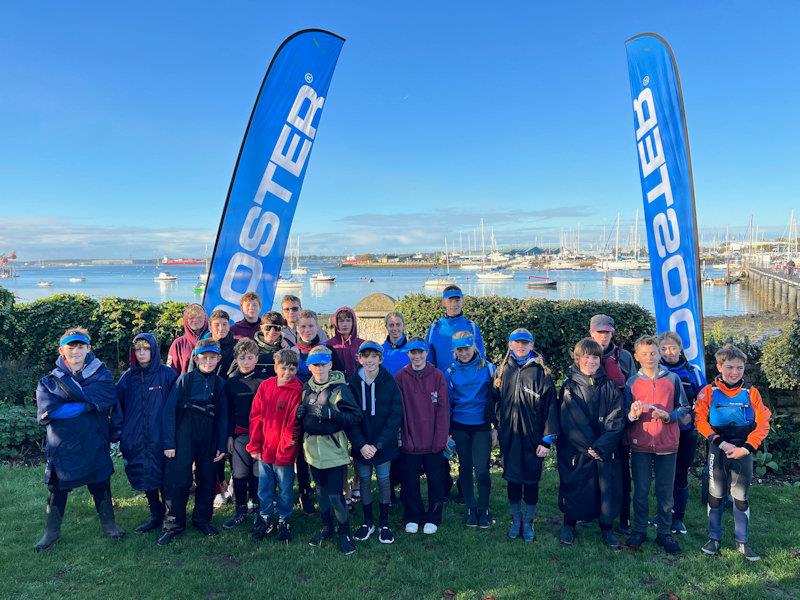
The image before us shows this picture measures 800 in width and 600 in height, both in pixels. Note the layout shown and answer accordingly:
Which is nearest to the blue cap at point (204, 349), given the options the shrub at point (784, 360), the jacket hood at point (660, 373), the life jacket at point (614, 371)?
the life jacket at point (614, 371)

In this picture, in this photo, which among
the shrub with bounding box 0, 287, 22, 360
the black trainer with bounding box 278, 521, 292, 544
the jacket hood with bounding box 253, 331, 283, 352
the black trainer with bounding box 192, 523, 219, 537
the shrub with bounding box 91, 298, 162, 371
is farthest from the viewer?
the shrub with bounding box 91, 298, 162, 371

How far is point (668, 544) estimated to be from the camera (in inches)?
161

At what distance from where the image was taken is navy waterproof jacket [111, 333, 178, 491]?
14.2 feet

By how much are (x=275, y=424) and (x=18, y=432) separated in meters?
4.63

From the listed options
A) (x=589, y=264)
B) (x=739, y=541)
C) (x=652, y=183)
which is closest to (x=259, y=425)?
(x=739, y=541)

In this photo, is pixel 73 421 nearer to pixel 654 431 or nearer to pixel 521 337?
pixel 521 337

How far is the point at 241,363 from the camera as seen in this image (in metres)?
4.52

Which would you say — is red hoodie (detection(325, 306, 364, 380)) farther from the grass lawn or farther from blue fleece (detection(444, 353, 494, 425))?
the grass lawn

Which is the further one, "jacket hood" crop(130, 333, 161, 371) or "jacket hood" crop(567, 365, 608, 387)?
"jacket hood" crop(130, 333, 161, 371)

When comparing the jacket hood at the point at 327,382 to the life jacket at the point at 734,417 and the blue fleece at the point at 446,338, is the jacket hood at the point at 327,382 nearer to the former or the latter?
the blue fleece at the point at 446,338

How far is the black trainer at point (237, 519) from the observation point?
181 inches

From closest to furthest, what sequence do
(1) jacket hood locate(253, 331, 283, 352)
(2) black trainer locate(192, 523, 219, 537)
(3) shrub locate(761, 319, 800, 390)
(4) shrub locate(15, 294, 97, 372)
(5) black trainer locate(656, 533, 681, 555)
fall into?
(5) black trainer locate(656, 533, 681, 555) < (2) black trainer locate(192, 523, 219, 537) < (1) jacket hood locate(253, 331, 283, 352) < (3) shrub locate(761, 319, 800, 390) < (4) shrub locate(15, 294, 97, 372)

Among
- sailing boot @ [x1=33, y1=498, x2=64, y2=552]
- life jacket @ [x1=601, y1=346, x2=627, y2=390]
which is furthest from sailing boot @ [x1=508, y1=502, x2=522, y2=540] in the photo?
sailing boot @ [x1=33, y1=498, x2=64, y2=552]

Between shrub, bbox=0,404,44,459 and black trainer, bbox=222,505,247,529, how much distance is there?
3832 mm
